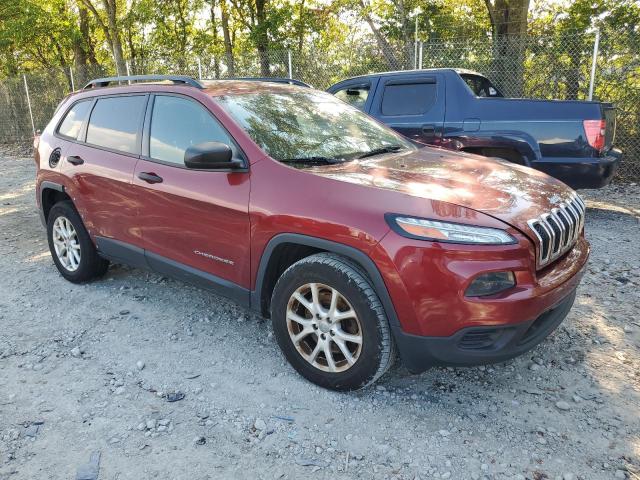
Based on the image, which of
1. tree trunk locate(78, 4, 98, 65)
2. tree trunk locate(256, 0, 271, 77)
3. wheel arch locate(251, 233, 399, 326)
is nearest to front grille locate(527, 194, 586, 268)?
wheel arch locate(251, 233, 399, 326)

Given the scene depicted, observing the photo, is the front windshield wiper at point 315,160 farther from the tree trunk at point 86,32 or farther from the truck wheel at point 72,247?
the tree trunk at point 86,32

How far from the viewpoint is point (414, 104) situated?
666 centimetres

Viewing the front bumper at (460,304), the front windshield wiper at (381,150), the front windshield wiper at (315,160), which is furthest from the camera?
the front windshield wiper at (381,150)

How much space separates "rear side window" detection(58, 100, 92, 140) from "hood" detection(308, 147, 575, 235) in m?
2.53

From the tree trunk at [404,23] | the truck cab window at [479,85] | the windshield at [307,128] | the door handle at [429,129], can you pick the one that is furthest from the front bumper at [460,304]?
the tree trunk at [404,23]

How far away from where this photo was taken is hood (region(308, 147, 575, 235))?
2654mm

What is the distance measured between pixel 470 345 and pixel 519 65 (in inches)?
316

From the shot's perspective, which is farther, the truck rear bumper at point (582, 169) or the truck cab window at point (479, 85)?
the truck cab window at point (479, 85)

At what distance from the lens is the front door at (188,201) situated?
3.19 m

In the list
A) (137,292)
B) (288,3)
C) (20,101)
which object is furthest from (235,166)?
(20,101)

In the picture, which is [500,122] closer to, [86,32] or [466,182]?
[466,182]

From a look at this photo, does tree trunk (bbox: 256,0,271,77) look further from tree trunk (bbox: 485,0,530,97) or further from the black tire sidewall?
the black tire sidewall

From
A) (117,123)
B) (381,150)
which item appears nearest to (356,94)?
(381,150)

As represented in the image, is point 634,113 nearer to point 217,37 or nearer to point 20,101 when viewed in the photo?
point 217,37
